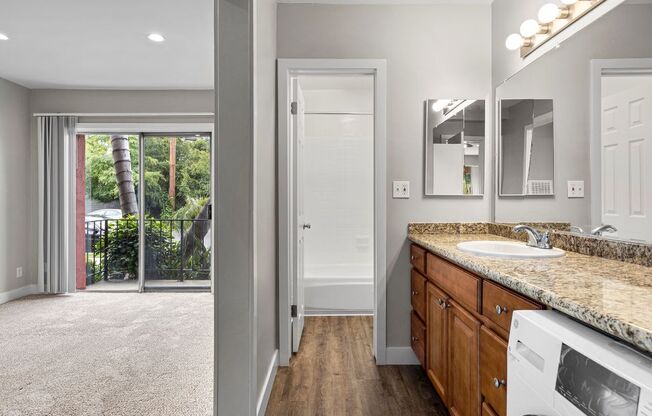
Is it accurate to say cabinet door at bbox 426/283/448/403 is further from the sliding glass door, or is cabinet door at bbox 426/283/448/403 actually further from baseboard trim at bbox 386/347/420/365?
the sliding glass door

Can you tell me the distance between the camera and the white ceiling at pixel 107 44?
2.58 m

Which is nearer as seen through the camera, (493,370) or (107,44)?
(493,370)

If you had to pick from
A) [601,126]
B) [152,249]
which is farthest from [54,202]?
[601,126]

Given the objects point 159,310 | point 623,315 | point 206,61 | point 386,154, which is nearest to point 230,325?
point 623,315

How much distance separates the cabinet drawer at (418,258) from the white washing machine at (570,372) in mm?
1202

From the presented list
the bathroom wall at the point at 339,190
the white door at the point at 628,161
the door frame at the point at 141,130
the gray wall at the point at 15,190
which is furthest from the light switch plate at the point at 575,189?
the gray wall at the point at 15,190

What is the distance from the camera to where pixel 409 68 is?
248cm

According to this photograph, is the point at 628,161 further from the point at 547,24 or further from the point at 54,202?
the point at 54,202

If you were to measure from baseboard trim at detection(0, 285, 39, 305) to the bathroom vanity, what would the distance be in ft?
14.9

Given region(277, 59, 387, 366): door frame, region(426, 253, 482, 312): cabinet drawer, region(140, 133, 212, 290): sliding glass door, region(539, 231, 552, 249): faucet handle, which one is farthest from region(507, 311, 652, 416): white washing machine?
A: region(140, 133, 212, 290): sliding glass door

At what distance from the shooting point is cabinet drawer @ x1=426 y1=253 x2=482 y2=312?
1406 mm

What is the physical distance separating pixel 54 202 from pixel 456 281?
4660 mm

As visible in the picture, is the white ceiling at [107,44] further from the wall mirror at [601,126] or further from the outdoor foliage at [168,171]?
the wall mirror at [601,126]

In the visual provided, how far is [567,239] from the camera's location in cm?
174
